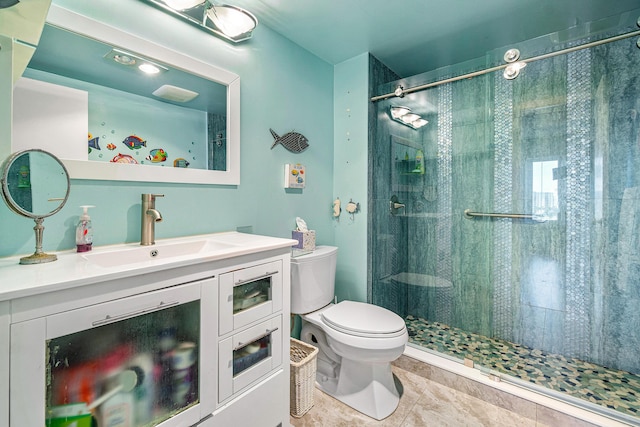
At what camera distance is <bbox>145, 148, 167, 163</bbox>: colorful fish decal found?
1.29m

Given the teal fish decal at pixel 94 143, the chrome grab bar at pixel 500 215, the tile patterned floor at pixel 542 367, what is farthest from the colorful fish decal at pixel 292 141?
the tile patterned floor at pixel 542 367

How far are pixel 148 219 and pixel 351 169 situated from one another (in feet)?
4.79

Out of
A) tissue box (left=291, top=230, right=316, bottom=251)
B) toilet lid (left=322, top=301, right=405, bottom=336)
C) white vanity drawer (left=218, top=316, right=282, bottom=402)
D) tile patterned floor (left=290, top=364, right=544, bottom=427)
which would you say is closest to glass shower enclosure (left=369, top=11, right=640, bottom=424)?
tile patterned floor (left=290, top=364, right=544, bottom=427)

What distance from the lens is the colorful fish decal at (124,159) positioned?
1190mm

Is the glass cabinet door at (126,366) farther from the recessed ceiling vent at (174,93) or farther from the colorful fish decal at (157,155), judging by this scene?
the recessed ceiling vent at (174,93)

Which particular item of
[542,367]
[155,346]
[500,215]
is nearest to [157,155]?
[155,346]

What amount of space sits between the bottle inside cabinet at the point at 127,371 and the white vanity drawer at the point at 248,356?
0.10 meters

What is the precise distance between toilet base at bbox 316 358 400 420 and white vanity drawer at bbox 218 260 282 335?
27.6 inches

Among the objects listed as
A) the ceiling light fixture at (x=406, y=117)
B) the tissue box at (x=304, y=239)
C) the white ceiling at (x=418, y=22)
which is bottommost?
the tissue box at (x=304, y=239)

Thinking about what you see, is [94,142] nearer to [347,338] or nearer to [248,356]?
[248,356]

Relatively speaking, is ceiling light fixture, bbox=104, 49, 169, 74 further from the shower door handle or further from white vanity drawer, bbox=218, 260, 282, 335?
the shower door handle

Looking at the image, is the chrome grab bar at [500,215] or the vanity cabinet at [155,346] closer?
the vanity cabinet at [155,346]

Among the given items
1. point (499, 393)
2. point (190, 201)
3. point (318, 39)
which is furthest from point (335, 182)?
point (499, 393)

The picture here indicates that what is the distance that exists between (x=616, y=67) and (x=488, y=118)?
72 centimetres
